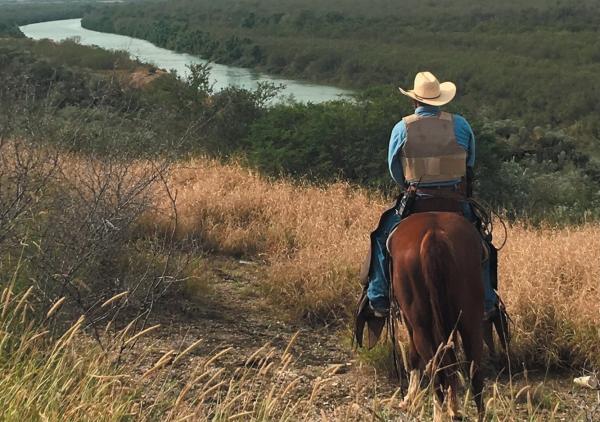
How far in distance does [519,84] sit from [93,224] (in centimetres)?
3188

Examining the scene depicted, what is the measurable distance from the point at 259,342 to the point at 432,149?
6.73 feet

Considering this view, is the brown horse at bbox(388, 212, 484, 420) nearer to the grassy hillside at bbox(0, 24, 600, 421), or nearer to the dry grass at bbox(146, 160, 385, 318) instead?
the grassy hillside at bbox(0, 24, 600, 421)

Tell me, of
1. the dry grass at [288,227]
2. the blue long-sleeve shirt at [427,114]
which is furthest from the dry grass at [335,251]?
the blue long-sleeve shirt at [427,114]

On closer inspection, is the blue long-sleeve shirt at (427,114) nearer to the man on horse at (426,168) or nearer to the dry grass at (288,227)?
the man on horse at (426,168)

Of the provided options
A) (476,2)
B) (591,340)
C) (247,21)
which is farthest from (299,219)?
(476,2)

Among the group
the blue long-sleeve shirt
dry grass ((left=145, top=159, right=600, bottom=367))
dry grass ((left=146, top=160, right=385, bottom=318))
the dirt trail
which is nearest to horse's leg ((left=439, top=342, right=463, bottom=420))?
the dirt trail

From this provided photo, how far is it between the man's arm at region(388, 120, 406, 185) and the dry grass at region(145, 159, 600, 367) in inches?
56.8

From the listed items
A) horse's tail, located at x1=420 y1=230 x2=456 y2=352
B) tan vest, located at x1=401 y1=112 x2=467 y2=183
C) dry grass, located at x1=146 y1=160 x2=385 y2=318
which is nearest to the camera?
horse's tail, located at x1=420 y1=230 x2=456 y2=352

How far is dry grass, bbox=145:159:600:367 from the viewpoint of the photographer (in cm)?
535

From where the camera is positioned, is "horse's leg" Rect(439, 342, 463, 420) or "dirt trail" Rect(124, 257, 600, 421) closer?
"horse's leg" Rect(439, 342, 463, 420)

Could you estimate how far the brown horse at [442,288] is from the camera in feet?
13.6

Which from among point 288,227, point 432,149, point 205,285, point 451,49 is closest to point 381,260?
point 432,149

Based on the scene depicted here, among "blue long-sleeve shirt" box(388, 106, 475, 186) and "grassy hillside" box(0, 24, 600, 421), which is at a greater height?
"blue long-sleeve shirt" box(388, 106, 475, 186)

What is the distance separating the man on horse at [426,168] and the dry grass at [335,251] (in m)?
0.94
